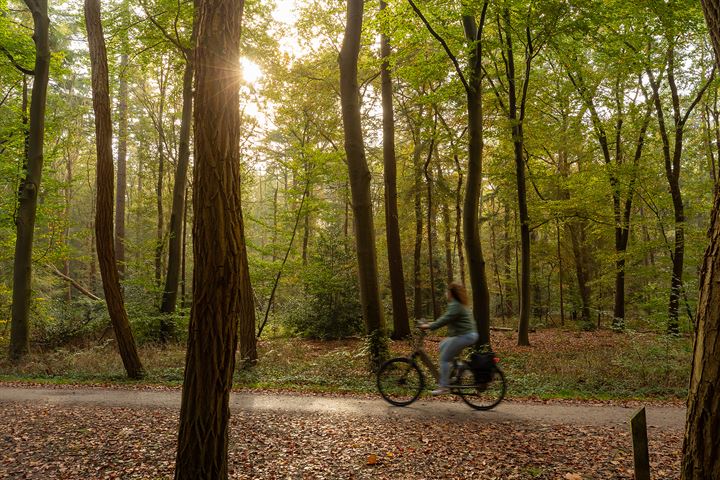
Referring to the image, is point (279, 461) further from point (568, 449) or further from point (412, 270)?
point (412, 270)

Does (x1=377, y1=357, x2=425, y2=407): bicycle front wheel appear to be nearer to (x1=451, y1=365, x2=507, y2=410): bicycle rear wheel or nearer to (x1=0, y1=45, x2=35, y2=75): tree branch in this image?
(x1=451, y1=365, x2=507, y2=410): bicycle rear wheel

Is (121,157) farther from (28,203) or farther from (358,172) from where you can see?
(358,172)

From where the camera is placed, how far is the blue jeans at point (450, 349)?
23.2 feet

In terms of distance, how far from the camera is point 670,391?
9008mm

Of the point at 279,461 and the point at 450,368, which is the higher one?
the point at 450,368

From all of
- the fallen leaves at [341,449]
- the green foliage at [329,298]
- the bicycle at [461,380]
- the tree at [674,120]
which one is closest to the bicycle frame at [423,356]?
the bicycle at [461,380]

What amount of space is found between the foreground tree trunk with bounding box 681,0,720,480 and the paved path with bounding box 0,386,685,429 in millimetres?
4332

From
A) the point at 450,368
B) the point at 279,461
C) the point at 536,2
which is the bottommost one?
the point at 279,461

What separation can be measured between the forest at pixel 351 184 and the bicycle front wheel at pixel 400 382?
5.24 feet

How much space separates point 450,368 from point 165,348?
1163cm

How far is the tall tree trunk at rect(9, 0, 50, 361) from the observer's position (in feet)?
42.9

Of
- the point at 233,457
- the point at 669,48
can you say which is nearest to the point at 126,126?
the point at 233,457

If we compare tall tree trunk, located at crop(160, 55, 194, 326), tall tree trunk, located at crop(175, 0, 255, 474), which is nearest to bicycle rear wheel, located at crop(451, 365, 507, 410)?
tall tree trunk, located at crop(175, 0, 255, 474)

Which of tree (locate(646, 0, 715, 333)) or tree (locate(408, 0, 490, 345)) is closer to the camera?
tree (locate(408, 0, 490, 345))
